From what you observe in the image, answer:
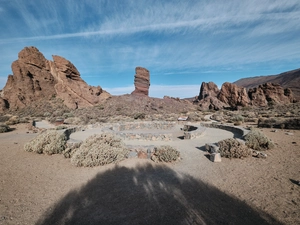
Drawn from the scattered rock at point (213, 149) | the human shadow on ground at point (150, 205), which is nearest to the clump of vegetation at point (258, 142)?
the scattered rock at point (213, 149)

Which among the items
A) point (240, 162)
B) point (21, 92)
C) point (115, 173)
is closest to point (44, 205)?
point (115, 173)

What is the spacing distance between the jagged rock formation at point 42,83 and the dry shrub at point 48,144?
98.8 feet

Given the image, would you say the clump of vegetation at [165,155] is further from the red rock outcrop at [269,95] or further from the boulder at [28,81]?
the red rock outcrop at [269,95]

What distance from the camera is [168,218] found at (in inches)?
123

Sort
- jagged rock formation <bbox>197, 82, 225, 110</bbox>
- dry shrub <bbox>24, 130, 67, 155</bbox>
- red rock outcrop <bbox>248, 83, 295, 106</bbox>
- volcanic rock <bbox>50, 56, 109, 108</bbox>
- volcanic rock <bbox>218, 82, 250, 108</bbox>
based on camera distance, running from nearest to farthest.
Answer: dry shrub <bbox>24, 130, 67, 155</bbox>
volcanic rock <bbox>50, 56, 109, 108</bbox>
red rock outcrop <bbox>248, 83, 295, 106</bbox>
volcanic rock <bbox>218, 82, 250, 108</bbox>
jagged rock formation <bbox>197, 82, 225, 110</bbox>

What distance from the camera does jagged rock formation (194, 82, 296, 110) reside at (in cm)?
4522

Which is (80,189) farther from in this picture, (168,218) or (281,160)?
(281,160)

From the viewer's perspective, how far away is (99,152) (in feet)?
20.3

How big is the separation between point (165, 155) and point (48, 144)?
18.4ft

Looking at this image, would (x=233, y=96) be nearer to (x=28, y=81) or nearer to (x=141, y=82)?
(x=141, y=82)

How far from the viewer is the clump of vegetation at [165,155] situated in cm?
633

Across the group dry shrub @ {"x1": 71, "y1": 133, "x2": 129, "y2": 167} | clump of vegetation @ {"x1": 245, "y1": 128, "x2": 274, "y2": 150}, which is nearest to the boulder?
dry shrub @ {"x1": 71, "y1": 133, "x2": 129, "y2": 167}

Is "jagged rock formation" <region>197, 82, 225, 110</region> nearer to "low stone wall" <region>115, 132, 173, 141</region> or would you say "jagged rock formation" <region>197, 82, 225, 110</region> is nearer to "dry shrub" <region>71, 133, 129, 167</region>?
"low stone wall" <region>115, 132, 173, 141</region>

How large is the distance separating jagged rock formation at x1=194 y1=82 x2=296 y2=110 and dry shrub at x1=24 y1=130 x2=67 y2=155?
46.0 meters
